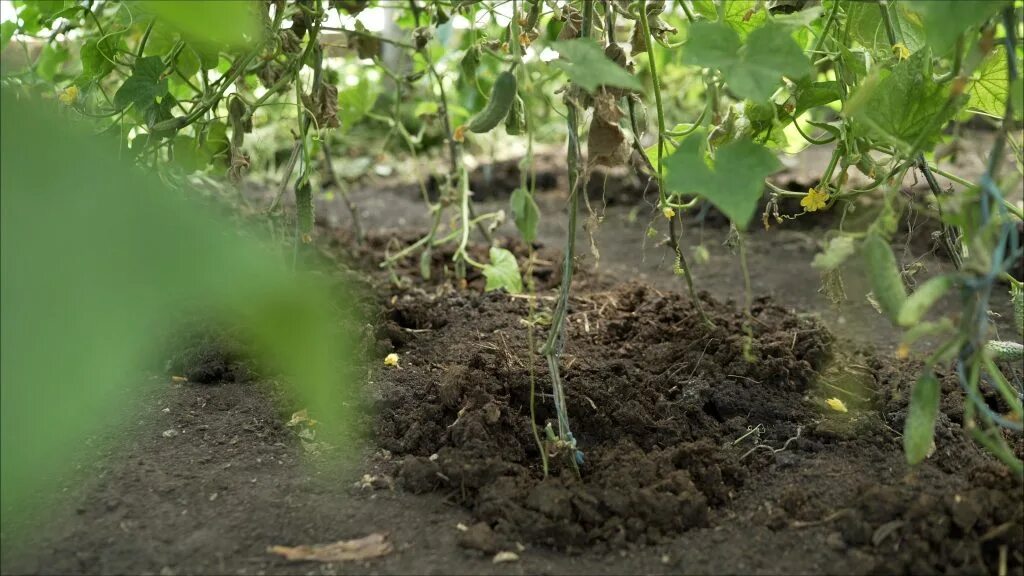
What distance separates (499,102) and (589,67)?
0.74 ft

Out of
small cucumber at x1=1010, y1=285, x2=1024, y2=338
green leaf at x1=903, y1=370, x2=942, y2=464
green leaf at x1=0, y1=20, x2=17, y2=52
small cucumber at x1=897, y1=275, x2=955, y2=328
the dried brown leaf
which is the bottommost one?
the dried brown leaf

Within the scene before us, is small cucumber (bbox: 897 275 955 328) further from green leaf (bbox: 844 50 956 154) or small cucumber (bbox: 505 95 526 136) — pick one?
small cucumber (bbox: 505 95 526 136)

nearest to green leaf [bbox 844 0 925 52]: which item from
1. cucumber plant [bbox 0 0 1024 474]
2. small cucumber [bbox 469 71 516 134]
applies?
cucumber plant [bbox 0 0 1024 474]

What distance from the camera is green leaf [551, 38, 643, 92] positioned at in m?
1.00

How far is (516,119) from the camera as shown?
4.68 ft

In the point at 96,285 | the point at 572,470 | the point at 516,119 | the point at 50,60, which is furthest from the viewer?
the point at 50,60

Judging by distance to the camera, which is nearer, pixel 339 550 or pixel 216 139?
pixel 339 550

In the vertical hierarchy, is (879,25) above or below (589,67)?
above

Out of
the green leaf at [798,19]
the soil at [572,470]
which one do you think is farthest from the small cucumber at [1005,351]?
the green leaf at [798,19]

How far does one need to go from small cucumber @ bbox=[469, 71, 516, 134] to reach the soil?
0.38m

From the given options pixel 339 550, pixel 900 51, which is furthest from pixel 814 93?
pixel 339 550

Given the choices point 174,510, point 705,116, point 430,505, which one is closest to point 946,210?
point 705,116

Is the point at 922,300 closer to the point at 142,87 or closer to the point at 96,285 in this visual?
the point at 96,285

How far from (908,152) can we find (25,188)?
3.46 feet
